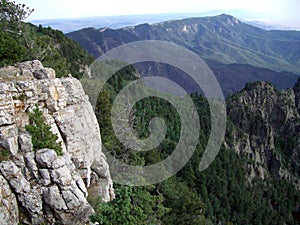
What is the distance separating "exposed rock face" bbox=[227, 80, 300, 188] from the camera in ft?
388

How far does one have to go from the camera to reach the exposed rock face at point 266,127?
118 metres

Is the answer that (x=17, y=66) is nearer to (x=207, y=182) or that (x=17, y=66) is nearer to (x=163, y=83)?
(x=207, y=182)

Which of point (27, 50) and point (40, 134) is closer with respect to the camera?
point (40, 134)

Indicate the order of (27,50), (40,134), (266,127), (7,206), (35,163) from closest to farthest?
(7,206)
(35,163)
(40,134)
(27,50)
(266,127)

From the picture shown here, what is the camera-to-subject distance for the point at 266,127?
409 ft

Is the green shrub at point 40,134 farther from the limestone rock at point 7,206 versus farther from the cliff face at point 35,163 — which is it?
the limestone rock at point 7,206

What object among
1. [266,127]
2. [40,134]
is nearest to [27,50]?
[40,134]

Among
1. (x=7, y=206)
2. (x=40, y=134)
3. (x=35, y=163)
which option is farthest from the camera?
(x=40, y=134)

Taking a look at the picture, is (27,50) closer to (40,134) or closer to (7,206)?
(40,134)

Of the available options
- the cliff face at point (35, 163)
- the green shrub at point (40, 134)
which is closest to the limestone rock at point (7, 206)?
the cliff face at point (35, 163)

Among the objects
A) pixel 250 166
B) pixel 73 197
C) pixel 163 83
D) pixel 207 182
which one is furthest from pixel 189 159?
pixel 163 83

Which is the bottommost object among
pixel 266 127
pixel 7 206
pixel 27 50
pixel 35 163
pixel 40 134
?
pixel 266 127

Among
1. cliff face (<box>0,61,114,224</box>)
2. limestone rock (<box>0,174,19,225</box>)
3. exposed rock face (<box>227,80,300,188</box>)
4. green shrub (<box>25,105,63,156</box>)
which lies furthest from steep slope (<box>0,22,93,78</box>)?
exposed rock face (<box>227,80,300,188</box>)

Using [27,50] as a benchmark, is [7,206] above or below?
below
